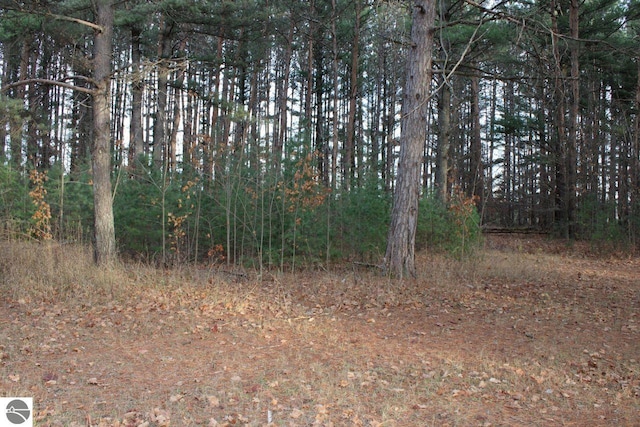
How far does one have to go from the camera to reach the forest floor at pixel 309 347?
4285 millimetres

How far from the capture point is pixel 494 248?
683 inches

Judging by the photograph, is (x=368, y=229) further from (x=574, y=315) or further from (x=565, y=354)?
(x=565, y=354)

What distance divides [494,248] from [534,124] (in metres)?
10.5

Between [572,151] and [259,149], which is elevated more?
[572,151]

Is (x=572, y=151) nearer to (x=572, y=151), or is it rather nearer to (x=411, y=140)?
(x=572, y=151)

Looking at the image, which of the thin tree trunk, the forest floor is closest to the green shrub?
the forest floor

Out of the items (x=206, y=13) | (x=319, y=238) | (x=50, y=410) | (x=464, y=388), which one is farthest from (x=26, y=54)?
(x=464, y=388)

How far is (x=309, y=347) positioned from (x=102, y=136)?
6.14 meters

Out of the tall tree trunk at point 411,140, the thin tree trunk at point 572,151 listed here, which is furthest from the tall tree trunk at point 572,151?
the tall tree trunk at point 411,140
